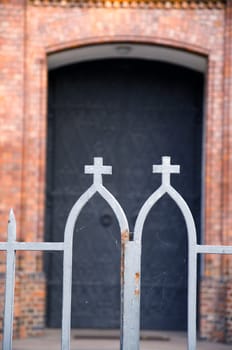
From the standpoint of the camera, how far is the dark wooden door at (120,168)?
1066cm

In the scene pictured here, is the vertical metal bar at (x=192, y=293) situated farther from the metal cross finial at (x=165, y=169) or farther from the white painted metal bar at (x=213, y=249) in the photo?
the metal cross finial at (x=165, y=169)

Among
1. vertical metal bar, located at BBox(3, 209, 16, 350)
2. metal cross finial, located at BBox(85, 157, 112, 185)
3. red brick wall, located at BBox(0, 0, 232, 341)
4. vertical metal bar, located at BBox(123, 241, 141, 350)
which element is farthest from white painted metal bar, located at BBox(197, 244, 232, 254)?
red brick wall, located at BBox(0, 0, 232, 341)

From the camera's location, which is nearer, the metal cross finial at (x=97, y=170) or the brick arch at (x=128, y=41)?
the metal cross finial at (x=97, y=170)

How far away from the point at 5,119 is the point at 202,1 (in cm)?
281

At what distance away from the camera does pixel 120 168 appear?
35.5ft

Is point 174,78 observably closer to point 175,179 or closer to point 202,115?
point 202,115

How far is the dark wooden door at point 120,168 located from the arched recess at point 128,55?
0.27 meters

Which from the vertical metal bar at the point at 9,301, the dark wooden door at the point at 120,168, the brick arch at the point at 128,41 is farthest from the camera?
the dark wooden door at the point at 120,168

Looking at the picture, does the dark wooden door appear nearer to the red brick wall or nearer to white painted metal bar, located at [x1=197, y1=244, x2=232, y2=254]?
the red brick wall

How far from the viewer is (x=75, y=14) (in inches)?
389

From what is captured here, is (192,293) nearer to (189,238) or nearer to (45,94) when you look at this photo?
(189,238)

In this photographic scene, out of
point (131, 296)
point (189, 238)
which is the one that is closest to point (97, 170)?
point (189, 238)

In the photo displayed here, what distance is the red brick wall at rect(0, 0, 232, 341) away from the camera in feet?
31.7

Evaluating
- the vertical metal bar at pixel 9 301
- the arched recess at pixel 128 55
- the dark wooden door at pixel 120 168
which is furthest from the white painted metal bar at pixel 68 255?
the dark wooden door at pixel 120 168
